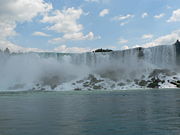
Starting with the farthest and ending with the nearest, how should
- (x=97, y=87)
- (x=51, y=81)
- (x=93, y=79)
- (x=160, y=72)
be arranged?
(x=51, y=81) < (x=93, y=79) < (x=160, y=72) < (x=97, y=87)

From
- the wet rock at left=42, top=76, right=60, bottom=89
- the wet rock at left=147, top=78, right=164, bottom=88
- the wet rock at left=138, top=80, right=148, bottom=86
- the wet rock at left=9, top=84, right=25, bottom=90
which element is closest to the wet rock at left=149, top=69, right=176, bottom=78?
the wet rock at left=147, top=78, right=164, bottom=88

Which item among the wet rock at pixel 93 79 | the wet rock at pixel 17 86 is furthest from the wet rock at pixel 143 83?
the wet rock at pixel 17 86

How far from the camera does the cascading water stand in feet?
292

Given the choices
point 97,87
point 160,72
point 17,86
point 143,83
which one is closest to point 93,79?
point 97,87

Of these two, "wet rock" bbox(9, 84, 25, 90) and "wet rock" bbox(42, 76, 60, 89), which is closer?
"wet rock" bbox(42, 76, 60, 89)

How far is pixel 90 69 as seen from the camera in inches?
3895

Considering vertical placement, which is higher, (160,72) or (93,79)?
(160,72)

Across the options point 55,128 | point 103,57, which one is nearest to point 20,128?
point 55,128

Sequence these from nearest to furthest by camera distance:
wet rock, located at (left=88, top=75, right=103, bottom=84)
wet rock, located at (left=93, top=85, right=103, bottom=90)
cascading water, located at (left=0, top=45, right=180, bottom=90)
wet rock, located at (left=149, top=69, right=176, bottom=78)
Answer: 1. wet rock, located at (left=93, top=85, right=103, bottom=90)
2. wet rock, located at (left=149, top=69, right=176, bottom=78)
3. cascading water, located at (left=0, top=45, right=180, bottom=90)
4. wet rock, located at (left=88, top=75, right=103, bottom=84)

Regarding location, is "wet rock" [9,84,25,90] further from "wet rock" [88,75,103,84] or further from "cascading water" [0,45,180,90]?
"wet rock" [88,75,103,84]

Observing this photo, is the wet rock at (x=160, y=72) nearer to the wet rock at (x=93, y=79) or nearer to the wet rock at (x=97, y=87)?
the wet rock at (x=97, y=87)

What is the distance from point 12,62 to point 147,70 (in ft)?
174

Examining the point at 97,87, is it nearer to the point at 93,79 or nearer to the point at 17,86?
the point at 93,79

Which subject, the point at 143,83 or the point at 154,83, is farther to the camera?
the point at 143,83
